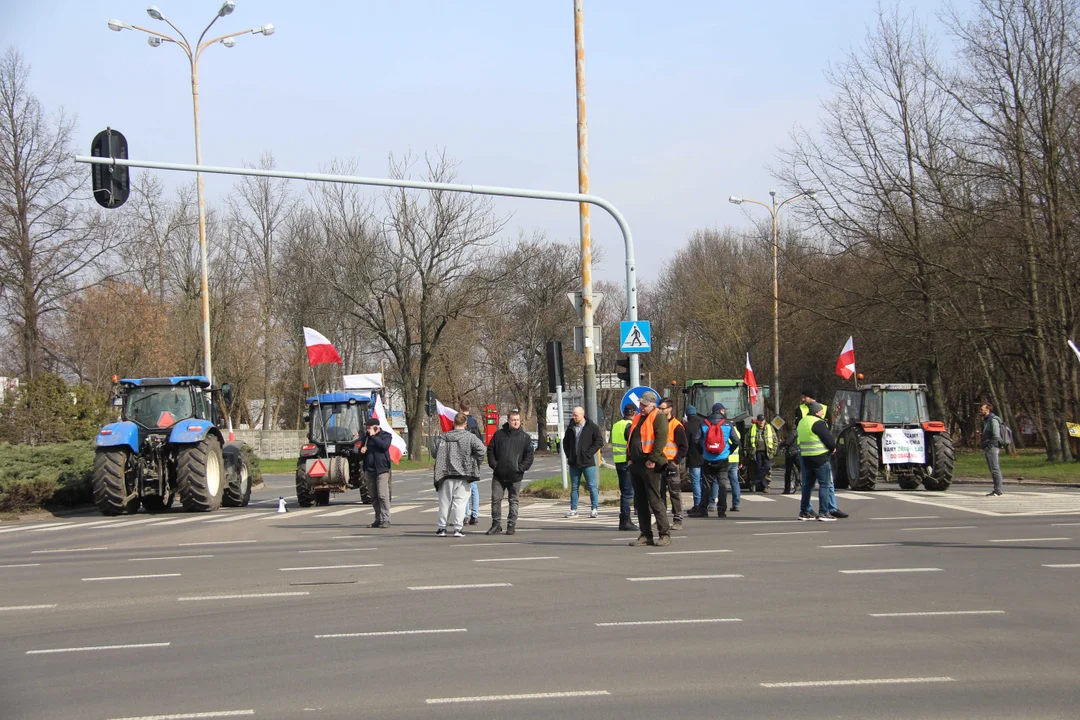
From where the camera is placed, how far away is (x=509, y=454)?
16.2m

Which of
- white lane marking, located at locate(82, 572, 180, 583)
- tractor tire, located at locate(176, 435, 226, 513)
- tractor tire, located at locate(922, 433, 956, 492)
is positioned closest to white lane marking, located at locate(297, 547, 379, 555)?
white lane marking, located at locate(82, 572, 180, 583)

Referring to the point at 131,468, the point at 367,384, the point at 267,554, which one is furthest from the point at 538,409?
the point at 267,554

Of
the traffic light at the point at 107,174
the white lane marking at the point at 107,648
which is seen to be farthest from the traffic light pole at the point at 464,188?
the white lane marking at the point at 107,648

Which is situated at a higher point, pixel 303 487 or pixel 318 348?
pixel 318 348

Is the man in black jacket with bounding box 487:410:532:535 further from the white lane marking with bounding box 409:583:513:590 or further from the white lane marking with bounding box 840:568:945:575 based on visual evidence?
the white lane marking with bounding box 840:568:945:575

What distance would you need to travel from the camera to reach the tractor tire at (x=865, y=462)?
24.8 m

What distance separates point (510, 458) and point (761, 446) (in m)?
11.1

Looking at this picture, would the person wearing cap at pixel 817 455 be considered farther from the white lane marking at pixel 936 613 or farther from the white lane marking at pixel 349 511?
the white lane marking at pixel 349 511

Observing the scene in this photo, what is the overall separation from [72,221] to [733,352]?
3443 cm

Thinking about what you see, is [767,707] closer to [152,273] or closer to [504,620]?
[504,620]

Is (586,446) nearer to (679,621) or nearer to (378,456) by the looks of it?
(378,456)

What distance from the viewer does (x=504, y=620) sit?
912 cm

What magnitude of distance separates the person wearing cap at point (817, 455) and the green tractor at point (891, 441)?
7.94 m

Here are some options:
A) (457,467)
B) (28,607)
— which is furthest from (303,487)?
(28,607)
